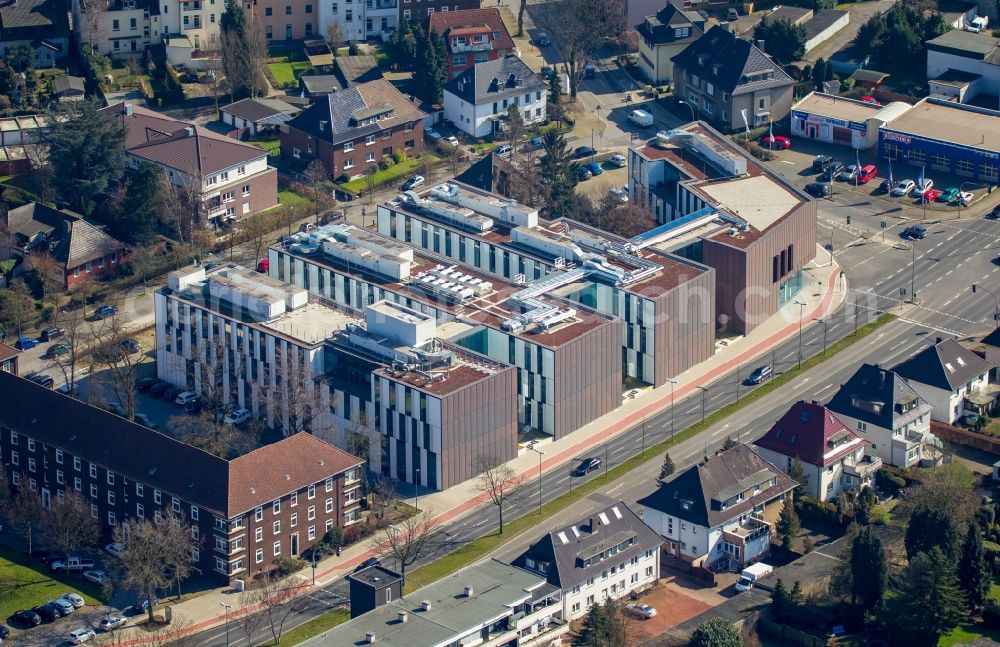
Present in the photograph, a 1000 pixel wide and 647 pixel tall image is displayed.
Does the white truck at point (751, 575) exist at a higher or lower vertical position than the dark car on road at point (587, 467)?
lower

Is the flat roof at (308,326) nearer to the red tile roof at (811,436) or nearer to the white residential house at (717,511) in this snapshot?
the white residential house at (717,511)

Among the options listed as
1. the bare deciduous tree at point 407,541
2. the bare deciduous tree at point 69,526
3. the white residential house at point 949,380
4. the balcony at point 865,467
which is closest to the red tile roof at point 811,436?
the balcony at point 865,467

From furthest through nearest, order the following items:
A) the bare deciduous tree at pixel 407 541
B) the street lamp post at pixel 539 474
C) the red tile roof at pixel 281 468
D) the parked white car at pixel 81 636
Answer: the street lamp post at pixel 539 474 → the bare deciduous tree at pixel 407 541 → the red tile roof at pixel 281 468 → the parked white car at pixel 81 636

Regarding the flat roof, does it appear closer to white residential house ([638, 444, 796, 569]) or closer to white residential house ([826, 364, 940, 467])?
white residential house ([638, 444, 796, 569])

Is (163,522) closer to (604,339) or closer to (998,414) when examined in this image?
(604,339)

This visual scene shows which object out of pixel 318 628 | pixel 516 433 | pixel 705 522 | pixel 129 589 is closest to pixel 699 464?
pixel 705 522

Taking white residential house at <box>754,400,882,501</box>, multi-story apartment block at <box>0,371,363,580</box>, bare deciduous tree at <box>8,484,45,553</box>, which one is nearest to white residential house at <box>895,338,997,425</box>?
white residential house at <box>754,400,882,501</box>
